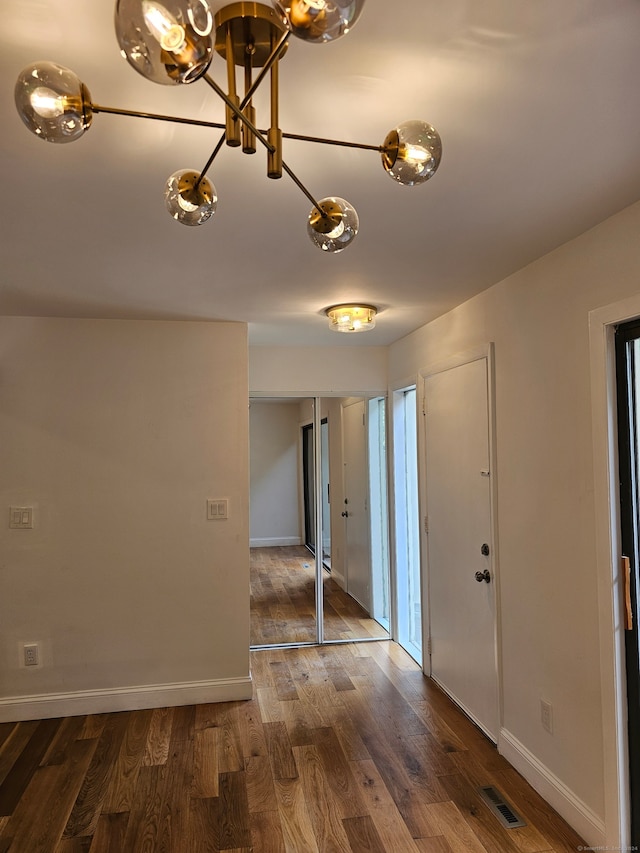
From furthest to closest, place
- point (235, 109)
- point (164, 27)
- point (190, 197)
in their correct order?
point (190, 197) → point (235, 109) → point (164, 27)

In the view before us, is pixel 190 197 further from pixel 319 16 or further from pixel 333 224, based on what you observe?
pixel 319 16

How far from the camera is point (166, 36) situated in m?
0.68

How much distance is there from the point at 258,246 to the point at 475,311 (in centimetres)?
138

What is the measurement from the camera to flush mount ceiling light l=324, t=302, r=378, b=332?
10.7 feet

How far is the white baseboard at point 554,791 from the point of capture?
215 centimetres

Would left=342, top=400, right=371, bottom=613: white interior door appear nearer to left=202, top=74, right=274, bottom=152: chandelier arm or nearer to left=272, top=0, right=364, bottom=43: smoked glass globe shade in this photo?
left=202, top=74, right=274, bottom=152: chandelier arm

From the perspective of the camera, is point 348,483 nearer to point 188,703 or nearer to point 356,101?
point 188,703

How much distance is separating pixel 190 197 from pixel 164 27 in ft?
1.95

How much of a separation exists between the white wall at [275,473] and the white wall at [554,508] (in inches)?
80.7

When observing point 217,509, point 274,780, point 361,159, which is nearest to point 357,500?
point 217,509

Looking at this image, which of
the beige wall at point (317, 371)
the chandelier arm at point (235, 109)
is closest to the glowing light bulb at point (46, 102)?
the chandelier arm at point (235, 109)

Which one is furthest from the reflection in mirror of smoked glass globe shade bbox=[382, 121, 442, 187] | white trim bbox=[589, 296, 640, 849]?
smoked glass globe shade bbox=[382, 121, 442, 187]

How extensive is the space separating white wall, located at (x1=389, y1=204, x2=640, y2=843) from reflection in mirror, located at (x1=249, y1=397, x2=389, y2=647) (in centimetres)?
185

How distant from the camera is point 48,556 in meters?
3.38
